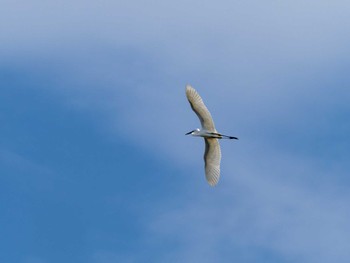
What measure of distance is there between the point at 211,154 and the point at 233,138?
3.06 meters

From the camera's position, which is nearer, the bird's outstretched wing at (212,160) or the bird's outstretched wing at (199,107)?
the bird's outstretched wing at (199,107)

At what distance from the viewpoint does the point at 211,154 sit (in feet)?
390

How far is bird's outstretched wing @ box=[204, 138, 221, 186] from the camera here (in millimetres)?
118062

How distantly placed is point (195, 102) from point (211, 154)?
599cm

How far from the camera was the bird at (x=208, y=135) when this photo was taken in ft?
378

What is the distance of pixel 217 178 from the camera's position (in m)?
118

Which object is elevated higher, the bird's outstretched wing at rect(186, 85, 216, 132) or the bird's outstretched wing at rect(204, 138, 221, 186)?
the bird's outstretched wing at rect(186, 85, 216, 132)

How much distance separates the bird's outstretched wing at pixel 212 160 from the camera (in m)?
→ 118

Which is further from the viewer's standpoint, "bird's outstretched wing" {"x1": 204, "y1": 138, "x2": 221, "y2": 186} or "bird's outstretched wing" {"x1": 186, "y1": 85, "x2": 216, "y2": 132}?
"bird's outstretched wing" {"x1": 204, "y1": 138, "x2": 221, "y2": 186}

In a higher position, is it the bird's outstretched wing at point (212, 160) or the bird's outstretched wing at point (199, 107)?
the bird's outstretched wing at point (199, 107)

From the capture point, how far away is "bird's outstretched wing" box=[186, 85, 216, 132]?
378ft

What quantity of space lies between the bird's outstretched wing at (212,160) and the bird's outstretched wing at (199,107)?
229 cm

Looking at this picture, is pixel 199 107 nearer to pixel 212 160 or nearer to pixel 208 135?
pixel 208 135

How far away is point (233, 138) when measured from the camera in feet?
383
